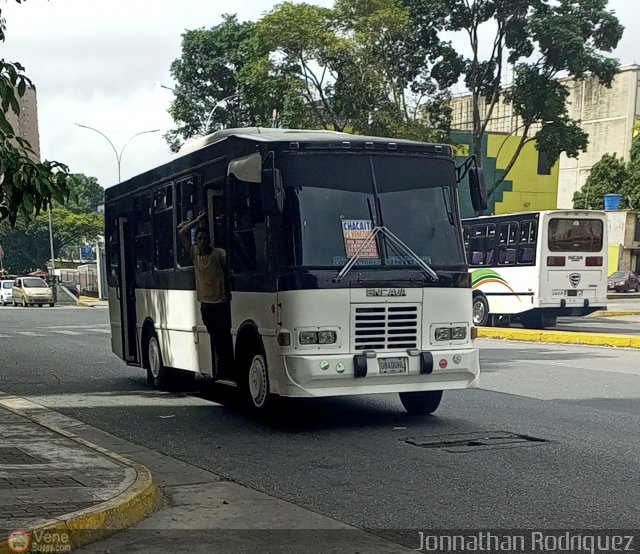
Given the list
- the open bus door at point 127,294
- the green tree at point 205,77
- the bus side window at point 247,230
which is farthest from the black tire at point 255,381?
the green tree at point 205,77

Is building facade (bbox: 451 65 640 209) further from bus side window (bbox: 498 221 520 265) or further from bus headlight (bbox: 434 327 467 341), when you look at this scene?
bus headlight (bbox: 434 327 467 341)

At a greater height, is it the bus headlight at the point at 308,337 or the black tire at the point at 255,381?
the bus headlight at the point at 308,337

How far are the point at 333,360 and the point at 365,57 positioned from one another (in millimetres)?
25943

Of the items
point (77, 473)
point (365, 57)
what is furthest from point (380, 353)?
point (365, 57)

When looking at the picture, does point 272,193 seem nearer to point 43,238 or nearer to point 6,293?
point 6,293

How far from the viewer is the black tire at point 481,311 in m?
25.6

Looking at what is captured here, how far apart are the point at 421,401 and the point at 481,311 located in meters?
16.2

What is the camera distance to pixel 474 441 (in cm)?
854

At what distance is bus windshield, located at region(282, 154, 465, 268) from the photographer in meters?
8.91

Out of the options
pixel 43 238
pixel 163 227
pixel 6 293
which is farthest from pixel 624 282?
pixel 43 238

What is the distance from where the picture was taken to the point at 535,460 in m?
7.63

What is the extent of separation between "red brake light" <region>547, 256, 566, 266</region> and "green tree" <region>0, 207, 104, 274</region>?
2529 inches

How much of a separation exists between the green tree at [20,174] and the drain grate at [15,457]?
2215mm

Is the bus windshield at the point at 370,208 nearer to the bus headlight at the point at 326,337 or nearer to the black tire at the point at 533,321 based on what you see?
the bus headlight at the point at 326,337
